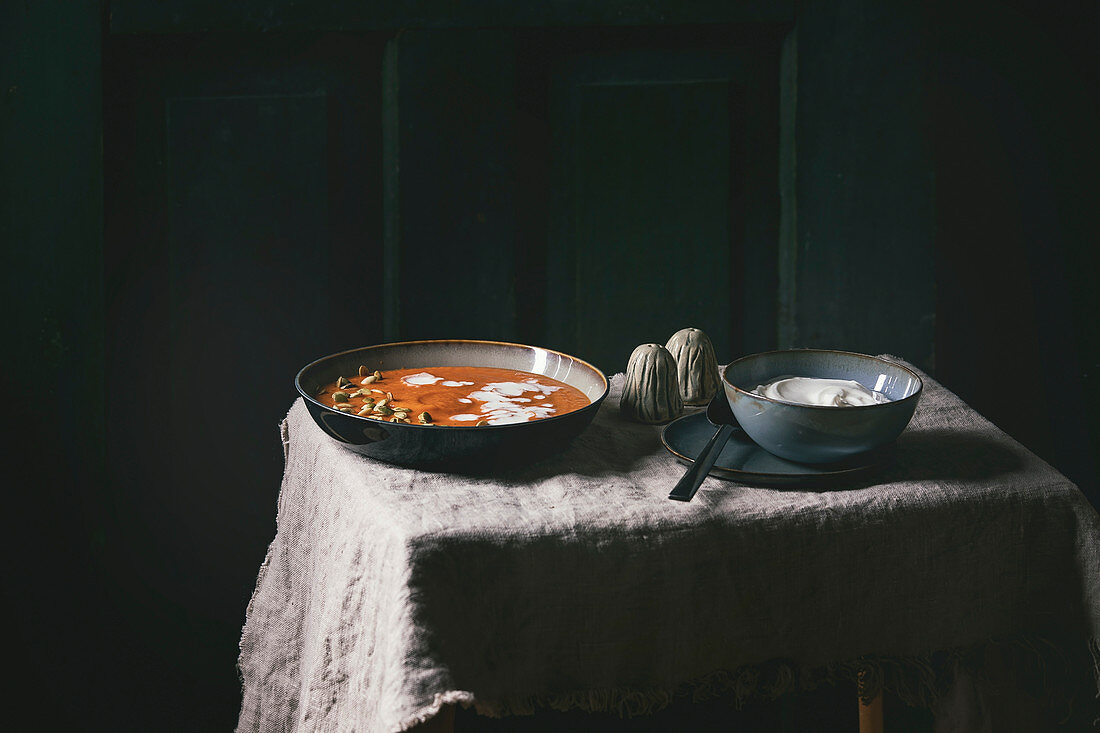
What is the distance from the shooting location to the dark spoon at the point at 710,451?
1.01m

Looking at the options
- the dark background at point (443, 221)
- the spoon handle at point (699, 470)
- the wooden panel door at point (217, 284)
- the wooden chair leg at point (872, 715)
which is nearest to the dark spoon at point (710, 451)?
the spoon handle at point (699, 470)

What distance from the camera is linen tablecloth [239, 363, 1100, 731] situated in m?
0.92

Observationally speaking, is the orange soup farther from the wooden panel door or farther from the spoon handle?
the wooden panel door

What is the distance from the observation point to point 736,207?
1.97 meters

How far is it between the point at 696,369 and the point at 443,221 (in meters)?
0.76

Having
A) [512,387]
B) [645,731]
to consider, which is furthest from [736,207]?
[645,731]

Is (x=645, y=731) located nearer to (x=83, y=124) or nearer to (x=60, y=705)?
(x=60, y=705)

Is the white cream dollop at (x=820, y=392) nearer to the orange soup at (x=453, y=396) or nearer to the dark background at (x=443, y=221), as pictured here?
the orange soup at (x=453, y=396)

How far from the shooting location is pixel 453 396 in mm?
1215

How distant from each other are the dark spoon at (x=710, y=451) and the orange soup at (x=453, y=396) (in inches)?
6.6

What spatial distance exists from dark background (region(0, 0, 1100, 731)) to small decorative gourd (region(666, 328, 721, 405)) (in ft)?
2.03

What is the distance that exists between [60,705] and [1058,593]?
1.92 m

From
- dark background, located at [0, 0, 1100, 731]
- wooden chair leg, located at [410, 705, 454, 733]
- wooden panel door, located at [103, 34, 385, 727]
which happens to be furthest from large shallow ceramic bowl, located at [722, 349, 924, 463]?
wooden panel door, located at [103, 34, 385, 727]

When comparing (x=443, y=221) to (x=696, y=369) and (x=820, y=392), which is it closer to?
(x=696, y=369)
